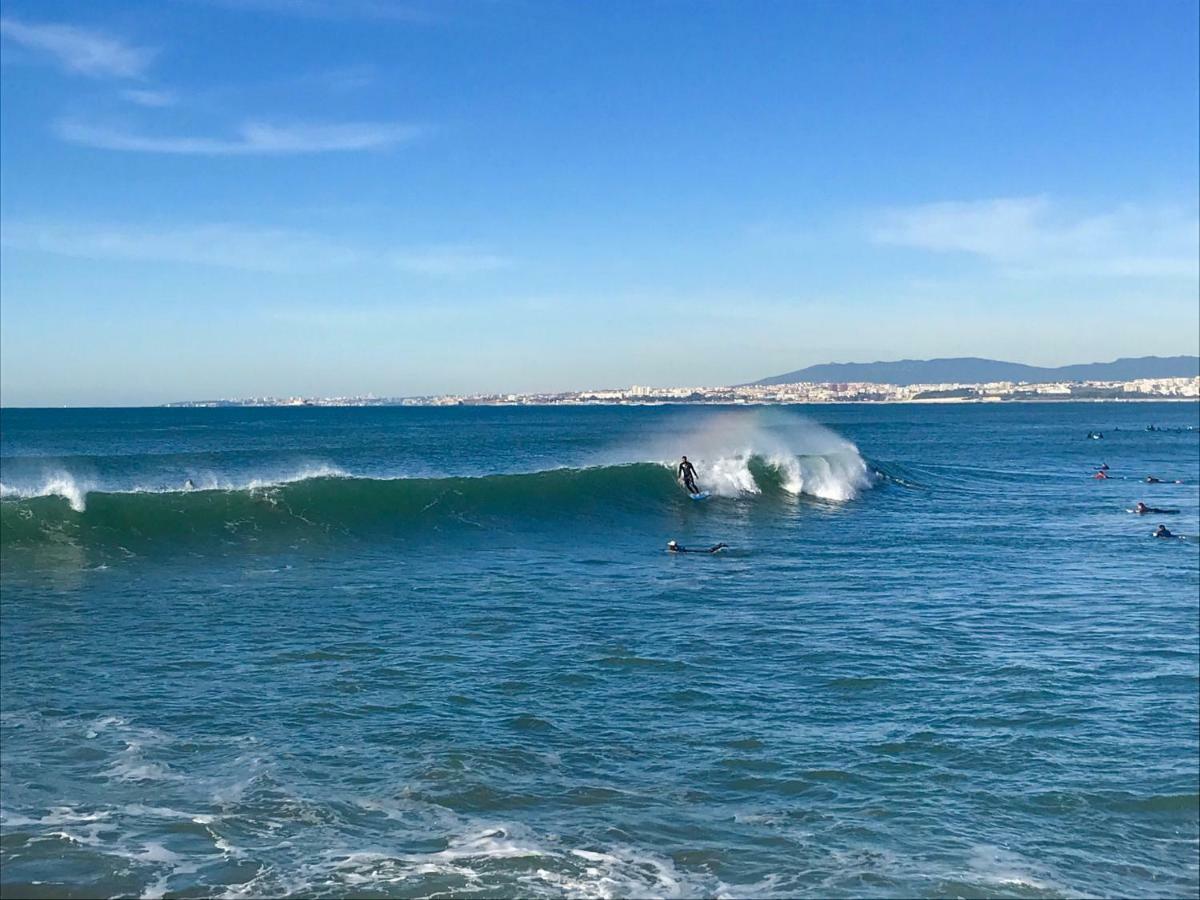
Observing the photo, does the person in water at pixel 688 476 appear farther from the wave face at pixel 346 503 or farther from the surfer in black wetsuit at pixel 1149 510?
the surfer in black wetsuit at pixel 1149 510

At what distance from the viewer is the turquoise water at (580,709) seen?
884cm

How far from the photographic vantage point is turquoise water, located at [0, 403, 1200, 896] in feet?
29.0

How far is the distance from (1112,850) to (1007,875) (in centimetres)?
118

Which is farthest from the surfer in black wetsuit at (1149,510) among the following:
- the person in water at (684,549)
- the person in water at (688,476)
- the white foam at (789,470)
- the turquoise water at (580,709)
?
the person in water at (684,549)

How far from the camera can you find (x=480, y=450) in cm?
7962

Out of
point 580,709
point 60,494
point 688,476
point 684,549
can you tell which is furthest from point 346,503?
point 580,709

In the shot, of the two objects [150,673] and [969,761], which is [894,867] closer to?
[969,761]

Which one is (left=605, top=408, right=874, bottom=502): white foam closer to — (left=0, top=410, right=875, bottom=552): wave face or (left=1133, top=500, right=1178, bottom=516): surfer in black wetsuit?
(left=0, top=410, right=875, bottom=552): wave face

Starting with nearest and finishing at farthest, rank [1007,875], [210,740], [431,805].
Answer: [1007,875] < [431,805] < [210,740]

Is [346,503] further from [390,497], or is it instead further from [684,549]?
[684,549]

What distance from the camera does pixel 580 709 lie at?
42.5 ft

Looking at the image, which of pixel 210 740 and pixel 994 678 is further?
pixel 994 678

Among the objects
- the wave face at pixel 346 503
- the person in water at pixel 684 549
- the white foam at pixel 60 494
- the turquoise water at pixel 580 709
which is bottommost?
the turquoise water at pixel 580 709

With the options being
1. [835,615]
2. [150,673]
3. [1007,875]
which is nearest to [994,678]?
[835,615]
